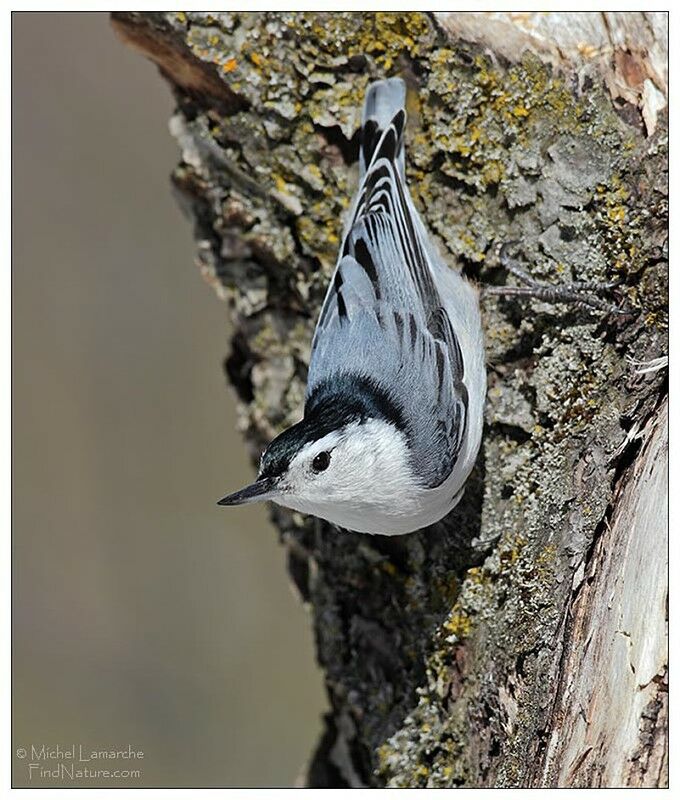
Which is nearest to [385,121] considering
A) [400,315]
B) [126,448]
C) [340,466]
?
[400,315]

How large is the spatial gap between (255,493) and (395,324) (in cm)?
54

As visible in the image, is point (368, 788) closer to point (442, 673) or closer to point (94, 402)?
point (442, 673)

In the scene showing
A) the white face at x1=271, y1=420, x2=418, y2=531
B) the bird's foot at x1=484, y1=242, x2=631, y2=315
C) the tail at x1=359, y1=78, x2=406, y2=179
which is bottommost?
the white face at x1=271, y1=420, x2=418, y2=531

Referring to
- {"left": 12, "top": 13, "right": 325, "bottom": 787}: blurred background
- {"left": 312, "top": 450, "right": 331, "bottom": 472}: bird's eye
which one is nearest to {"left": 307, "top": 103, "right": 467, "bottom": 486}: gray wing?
{"left": 312, "top": 450, "right": 331, "bottom": 472}: bird's eye

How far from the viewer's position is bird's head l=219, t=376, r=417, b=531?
2.04 metres

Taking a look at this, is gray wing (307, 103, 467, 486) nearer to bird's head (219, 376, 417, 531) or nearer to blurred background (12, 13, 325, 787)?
bird's head (219, 376, 417, 531)

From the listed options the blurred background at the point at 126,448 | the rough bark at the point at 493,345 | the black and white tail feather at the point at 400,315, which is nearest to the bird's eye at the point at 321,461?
the black and white tail feather at the point at 400,315

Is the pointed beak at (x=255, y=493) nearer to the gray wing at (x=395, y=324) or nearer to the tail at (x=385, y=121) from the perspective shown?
the gray wing at (x=395, y=324)

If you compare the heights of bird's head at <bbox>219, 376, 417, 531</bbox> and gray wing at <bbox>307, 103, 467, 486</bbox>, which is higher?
gray wing at <bbox>307, 103, 467, 486</bbox>

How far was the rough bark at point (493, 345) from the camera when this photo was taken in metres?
1.95

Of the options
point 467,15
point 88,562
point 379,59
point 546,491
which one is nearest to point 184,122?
point 379,59

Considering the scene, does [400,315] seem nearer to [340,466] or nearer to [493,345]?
[493,345]

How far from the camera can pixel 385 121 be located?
94.4 inches

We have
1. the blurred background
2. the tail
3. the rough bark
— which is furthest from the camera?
the blurred background
